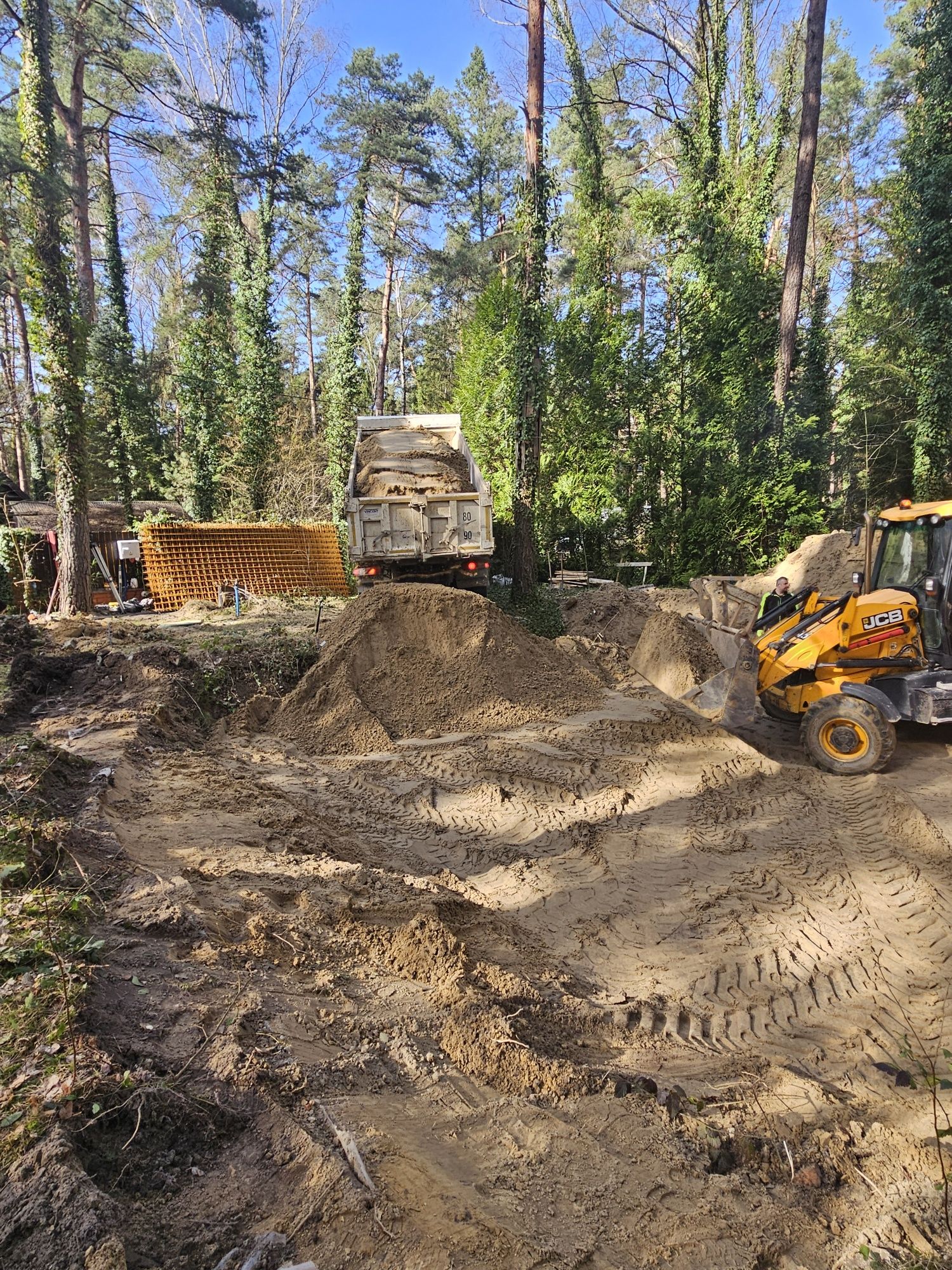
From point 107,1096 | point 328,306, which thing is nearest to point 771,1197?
point 107,1096

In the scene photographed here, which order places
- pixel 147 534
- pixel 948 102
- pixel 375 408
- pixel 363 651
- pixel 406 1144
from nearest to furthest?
pixel 406 1144, pixel 363 651, pixel 147 534, pixel 948 102, pixel 375 408

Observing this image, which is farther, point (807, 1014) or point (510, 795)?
point (510, 795)

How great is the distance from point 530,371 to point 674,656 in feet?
27.1

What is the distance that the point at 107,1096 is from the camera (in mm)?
2102

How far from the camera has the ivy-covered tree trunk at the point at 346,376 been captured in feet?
68.3

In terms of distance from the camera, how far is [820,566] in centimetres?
1498

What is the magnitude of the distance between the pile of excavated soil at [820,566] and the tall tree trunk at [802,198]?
4.48m

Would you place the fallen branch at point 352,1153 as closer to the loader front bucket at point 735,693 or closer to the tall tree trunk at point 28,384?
the loader front bucket at point 735,693

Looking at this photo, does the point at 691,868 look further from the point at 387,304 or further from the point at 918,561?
the point at 387,304

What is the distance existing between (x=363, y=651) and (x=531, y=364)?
28.1 ft

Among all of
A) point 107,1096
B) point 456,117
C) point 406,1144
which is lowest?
point 406,1144

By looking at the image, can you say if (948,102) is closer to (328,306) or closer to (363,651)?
(363,651)

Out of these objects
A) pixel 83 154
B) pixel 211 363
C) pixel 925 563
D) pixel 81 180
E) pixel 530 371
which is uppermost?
pixel 81 180

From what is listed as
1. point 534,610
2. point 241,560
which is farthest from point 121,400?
point 534,610
